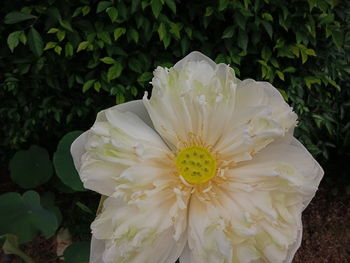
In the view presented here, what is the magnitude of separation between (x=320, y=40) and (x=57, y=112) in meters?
1.16

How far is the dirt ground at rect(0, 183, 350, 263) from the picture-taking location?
7.72ft

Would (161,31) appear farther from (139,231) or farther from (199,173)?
(139,231)

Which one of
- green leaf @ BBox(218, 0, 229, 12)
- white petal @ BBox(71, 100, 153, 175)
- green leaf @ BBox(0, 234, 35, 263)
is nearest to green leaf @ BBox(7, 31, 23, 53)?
green leaf @ BBox(218, 0, 229, 12)

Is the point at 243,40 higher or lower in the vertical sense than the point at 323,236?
higher

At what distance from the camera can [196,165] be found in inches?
34.3

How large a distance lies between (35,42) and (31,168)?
0.46 m

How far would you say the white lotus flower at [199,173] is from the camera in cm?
80

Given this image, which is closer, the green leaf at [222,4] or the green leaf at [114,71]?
the green leaf at [222,4]

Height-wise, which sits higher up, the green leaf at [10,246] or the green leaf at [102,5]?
the green leaf at [102,5]

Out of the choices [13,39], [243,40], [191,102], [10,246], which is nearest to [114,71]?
[13,39]

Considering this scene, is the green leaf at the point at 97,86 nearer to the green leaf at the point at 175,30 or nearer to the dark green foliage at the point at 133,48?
the dark green foliage at the point at 133,48

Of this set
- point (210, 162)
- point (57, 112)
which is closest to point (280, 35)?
point (57, 112)


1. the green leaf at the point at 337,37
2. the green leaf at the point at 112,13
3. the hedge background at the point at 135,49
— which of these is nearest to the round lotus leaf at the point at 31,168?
the hedge background at the point at 135,49

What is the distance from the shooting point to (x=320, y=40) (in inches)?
82.8
